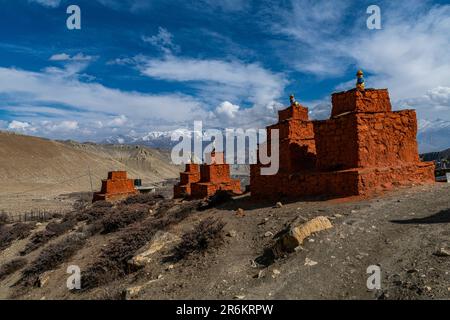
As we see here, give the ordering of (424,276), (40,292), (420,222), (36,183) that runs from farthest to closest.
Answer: (36,183) → (40,292) → (420,222) → (424,276)

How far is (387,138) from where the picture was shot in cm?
957

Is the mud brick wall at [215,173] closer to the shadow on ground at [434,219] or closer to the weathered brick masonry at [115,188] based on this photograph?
the weathered brick masonry at [115,188]

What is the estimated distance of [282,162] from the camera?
11.9 m

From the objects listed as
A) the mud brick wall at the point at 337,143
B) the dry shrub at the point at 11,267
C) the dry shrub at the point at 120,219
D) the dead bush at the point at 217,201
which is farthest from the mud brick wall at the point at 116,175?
the mud brick wall at the point at 337,143

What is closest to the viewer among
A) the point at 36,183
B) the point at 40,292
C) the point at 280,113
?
the point at 40,292

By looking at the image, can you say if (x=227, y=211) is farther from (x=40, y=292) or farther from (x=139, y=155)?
(x=139, y=155)

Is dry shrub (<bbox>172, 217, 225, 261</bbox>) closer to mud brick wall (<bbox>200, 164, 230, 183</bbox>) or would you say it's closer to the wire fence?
mud brick wall (<bbox>200, 164, 230, 183</bbox>)

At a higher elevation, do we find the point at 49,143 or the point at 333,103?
the point at 49,143

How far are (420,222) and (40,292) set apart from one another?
906 centimetres

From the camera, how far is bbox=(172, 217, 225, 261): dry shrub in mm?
7566

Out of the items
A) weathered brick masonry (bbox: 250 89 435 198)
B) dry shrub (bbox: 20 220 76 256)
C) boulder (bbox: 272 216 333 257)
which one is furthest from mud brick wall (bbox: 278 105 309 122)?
dry shrub (bbox: 20 220 76 256)

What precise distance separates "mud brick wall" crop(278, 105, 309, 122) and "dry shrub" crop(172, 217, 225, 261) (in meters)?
6.09
